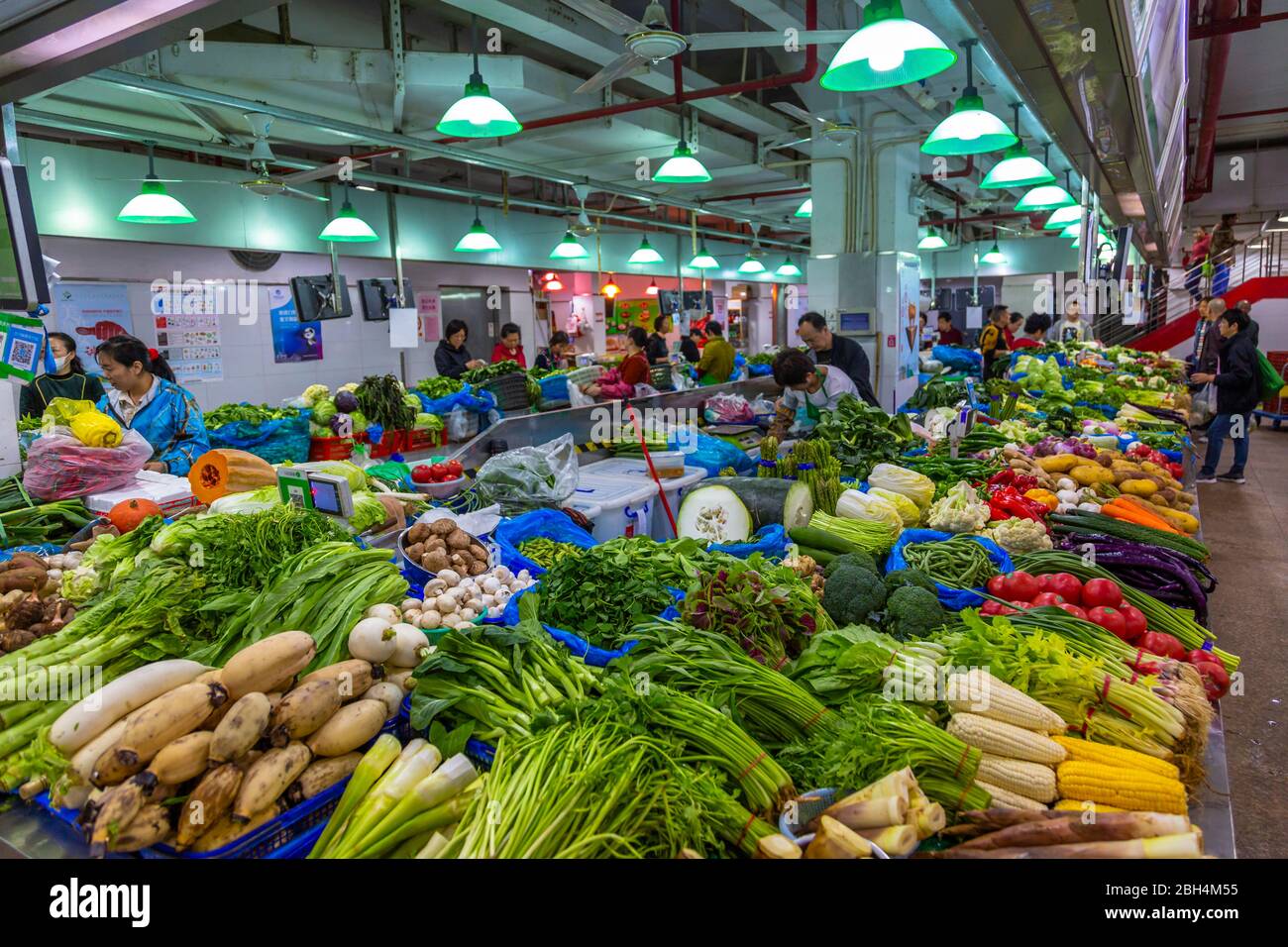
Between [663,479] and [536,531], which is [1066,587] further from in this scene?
[663,479]

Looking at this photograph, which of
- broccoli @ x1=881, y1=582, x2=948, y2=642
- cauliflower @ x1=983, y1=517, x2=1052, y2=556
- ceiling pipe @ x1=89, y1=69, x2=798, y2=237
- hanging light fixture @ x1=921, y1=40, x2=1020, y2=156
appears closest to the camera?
broccoli @ x1=881, y1=582, x2=948, y2=642

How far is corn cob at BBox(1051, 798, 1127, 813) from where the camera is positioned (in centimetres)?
187

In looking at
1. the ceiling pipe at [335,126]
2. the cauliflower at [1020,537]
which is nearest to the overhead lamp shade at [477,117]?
the ceiling pipe at [335,126]

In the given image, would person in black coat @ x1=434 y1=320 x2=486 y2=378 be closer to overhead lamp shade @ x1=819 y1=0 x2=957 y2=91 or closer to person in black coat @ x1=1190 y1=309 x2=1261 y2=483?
overhead lamp shade @ x1=819 y1=0 x2=957 y2=91

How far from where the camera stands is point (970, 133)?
16.0 feet

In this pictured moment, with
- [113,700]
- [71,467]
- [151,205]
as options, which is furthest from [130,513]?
[151,205]

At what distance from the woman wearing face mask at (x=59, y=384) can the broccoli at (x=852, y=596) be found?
253 inches

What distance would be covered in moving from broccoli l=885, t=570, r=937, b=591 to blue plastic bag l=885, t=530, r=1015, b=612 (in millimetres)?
78

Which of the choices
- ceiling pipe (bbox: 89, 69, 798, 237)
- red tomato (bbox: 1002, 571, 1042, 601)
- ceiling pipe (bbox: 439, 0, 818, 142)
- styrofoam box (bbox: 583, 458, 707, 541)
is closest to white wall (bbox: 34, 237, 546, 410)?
ceiling pipe (bbox: 89, 69, 798, 237)

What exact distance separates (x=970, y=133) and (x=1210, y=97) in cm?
519

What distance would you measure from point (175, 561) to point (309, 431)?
16.2ft

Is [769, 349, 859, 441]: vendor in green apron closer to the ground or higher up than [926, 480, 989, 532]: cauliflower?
higher up

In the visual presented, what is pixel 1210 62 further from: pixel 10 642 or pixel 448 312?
pixel 448 312

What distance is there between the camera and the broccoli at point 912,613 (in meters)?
2.73
